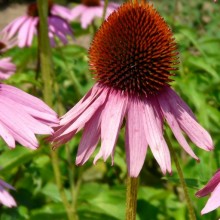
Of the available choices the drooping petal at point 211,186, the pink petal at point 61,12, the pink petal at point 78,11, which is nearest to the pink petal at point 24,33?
the pink petal at point 61,12

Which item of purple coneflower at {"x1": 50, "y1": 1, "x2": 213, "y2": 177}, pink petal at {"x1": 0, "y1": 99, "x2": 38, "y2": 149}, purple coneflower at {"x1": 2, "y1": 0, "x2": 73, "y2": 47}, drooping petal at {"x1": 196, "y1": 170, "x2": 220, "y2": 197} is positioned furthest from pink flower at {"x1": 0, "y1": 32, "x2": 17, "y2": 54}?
drooping petal at {"x1": 196, "y1": 170, "x2": 220, "y2": 197}

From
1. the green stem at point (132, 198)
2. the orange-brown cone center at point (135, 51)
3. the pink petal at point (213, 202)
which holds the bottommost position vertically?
the green stem at point (132, 198)

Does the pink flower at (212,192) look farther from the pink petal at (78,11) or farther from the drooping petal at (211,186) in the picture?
the pink petal at (78,11)

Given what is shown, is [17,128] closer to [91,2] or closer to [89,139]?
[89,139]

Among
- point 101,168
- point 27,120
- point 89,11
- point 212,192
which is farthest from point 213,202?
point 89,11

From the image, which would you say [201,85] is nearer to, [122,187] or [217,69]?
[217,69]

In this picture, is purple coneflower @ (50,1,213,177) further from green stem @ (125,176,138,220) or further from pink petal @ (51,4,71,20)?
pink petal @ (51,4,71,20)
